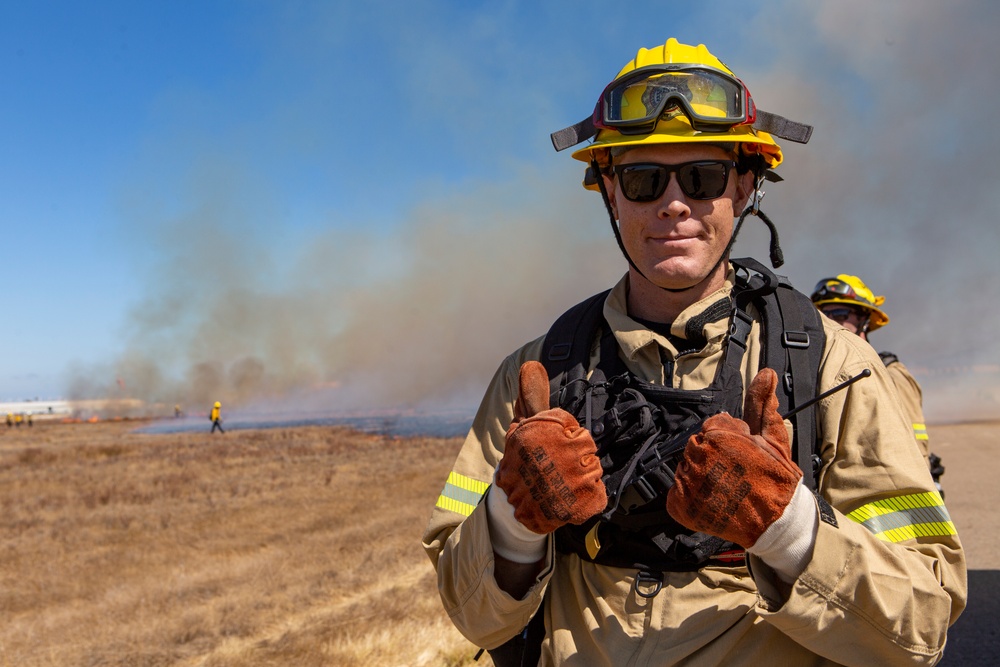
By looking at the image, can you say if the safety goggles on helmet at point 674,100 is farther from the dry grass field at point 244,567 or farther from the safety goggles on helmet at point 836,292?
the safety goggles on helmet at point 836,292

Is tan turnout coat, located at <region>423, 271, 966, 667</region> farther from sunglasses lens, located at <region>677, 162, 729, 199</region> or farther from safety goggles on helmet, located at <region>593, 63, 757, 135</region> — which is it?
safety goggles on helmet, located at <region>593, 63, 757, 135</region>

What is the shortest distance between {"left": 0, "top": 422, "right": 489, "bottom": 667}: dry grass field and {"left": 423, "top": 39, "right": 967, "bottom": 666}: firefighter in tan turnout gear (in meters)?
2.78

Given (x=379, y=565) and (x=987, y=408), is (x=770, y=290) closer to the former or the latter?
(x=379, y=565)

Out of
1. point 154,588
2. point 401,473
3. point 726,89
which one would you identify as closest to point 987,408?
point 401,473

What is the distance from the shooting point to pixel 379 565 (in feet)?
24.4

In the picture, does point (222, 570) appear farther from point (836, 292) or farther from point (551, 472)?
point (551, 472)

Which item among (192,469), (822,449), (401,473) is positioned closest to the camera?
(822,449)

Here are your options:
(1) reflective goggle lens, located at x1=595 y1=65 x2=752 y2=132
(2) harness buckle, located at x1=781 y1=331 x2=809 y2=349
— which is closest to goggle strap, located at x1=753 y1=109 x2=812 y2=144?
(1) reflective goggle lens, located at x1=595 y1=65 x2=752 y2=132

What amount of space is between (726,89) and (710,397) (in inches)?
31.9

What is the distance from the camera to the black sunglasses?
1921 millimetres

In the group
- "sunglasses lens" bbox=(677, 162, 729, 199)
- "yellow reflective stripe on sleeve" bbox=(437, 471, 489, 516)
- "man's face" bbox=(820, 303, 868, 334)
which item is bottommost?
→ "yellow reflective stripe on sleeve" bbox=(437, 471, 489, 516)

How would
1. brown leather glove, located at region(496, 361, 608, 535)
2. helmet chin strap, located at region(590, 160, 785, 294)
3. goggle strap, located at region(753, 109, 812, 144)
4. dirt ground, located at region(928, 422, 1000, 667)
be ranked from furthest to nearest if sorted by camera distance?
dirt ground, located at region(928, 422, 1000, 667)
goggle strap, located at region(753, 109, 812, 144)
helmet chin strap, located at region(590, 160, 785, 294)
brown leather glove, located at region(496, 361, 608, 535)

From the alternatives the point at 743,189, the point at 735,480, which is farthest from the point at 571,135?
the point at 735,480

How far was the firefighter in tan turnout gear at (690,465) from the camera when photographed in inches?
58.1
